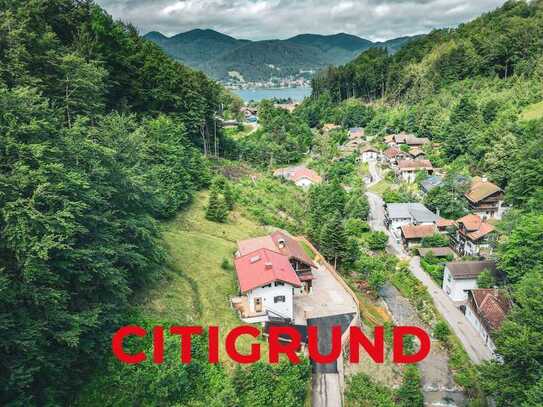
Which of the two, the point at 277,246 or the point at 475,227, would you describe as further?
the point at 475,227

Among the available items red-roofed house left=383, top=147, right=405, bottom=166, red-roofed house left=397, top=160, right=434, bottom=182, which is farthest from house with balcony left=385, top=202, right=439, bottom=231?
red-roofed house left=383, top=147, right=405, bottom=166

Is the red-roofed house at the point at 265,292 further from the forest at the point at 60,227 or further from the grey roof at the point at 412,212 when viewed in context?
the grey roof at the point at 412,212

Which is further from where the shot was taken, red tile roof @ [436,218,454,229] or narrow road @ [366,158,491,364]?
red tile roof @ [436,218,454,229]

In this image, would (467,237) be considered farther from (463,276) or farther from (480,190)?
(480,190)

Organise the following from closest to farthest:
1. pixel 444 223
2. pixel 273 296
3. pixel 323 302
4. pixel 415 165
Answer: pixel 273 296 < pixel 323 302 < pixel 444 223 < pixel 415 165

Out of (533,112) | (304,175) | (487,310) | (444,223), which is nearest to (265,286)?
(487,310)

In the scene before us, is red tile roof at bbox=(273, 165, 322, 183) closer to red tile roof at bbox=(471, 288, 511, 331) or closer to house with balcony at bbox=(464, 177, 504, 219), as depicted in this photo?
house with balcony at bbox=(464, 177, 504, 219)
